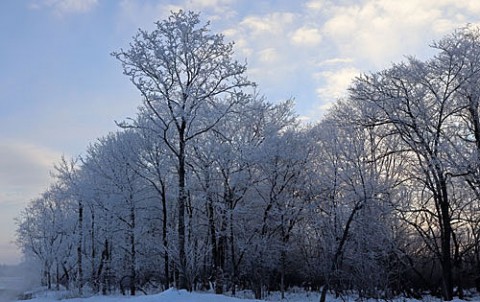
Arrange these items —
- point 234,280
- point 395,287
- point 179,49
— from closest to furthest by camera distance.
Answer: point 179,49
point 234,280
point 395,287

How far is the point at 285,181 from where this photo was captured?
3011 cm

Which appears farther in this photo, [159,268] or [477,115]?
[159,268]

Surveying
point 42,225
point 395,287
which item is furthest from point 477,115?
point 42,225

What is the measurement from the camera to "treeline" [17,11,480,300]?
71.3 ft

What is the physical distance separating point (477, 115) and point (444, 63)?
8.94 feet

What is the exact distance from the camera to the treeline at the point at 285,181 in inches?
856

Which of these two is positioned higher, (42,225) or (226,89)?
(226,89)

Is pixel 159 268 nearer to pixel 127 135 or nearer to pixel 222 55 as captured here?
pixel 127 135

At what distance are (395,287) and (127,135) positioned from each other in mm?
18208

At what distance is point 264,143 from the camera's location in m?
29.5

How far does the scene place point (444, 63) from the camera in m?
22.5

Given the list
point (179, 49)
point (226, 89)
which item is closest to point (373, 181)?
point (226, 89)

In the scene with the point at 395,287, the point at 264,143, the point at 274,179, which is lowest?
the point at 395,287

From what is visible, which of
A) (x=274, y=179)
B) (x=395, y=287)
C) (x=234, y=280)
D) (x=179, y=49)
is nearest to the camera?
(x=179, y=49)
